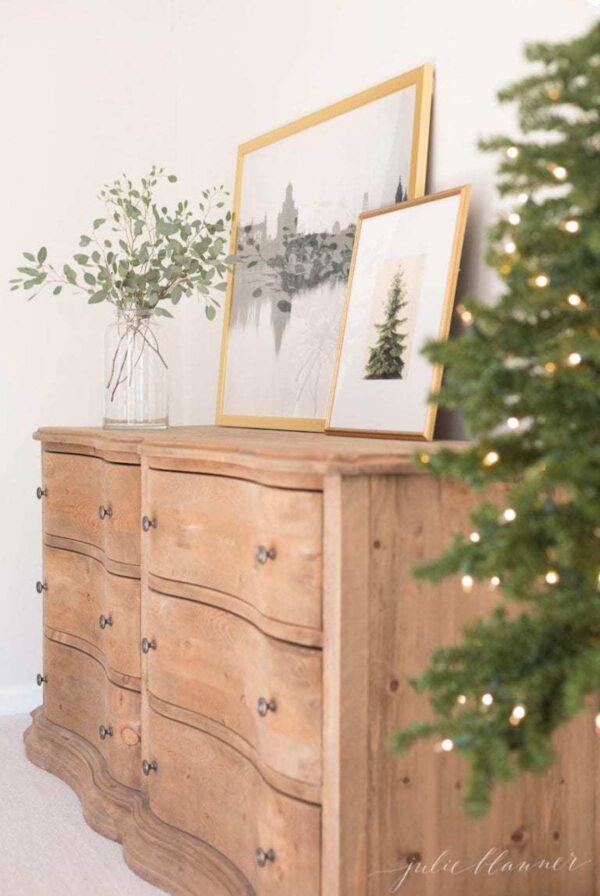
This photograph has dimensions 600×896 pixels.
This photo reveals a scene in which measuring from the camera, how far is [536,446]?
4.29 feet

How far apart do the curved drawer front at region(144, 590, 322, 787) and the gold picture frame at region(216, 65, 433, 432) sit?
70cm

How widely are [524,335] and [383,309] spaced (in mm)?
1051

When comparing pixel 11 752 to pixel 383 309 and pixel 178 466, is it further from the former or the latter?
pixel 383 309

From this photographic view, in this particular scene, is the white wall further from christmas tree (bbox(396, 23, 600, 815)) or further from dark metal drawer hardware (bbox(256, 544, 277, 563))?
christmas tree (bbox(396, 23, 600, 815))

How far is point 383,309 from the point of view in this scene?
230 centimetres

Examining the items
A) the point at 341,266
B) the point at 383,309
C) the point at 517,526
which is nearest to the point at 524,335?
the point at 517,526

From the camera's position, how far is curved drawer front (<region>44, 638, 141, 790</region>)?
7.77 feet

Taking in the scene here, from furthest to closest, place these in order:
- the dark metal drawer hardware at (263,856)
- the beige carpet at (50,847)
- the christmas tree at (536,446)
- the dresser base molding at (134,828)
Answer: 1. the beige carpet at (50,847)
2. the dresser base molding at (134,828)
3. the dark metal drawer hardware at (263,856)
4. the christmas tree at (536,446)

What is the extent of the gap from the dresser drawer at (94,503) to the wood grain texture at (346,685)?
84cm

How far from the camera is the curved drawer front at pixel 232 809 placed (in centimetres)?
168

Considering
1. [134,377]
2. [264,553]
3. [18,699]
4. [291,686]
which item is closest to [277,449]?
[264,553]

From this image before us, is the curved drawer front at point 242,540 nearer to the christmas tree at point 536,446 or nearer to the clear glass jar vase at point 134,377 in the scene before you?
the christmas tree at point 536,446

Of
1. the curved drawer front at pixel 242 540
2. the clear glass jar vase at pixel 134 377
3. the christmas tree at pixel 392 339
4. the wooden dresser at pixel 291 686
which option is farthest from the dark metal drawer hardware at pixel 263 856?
the clear glass jar vase at pixel 134 377

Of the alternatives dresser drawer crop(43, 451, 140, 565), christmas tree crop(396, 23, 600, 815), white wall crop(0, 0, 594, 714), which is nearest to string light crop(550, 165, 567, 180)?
christmas tree crop(396, 23, 600, 815)
